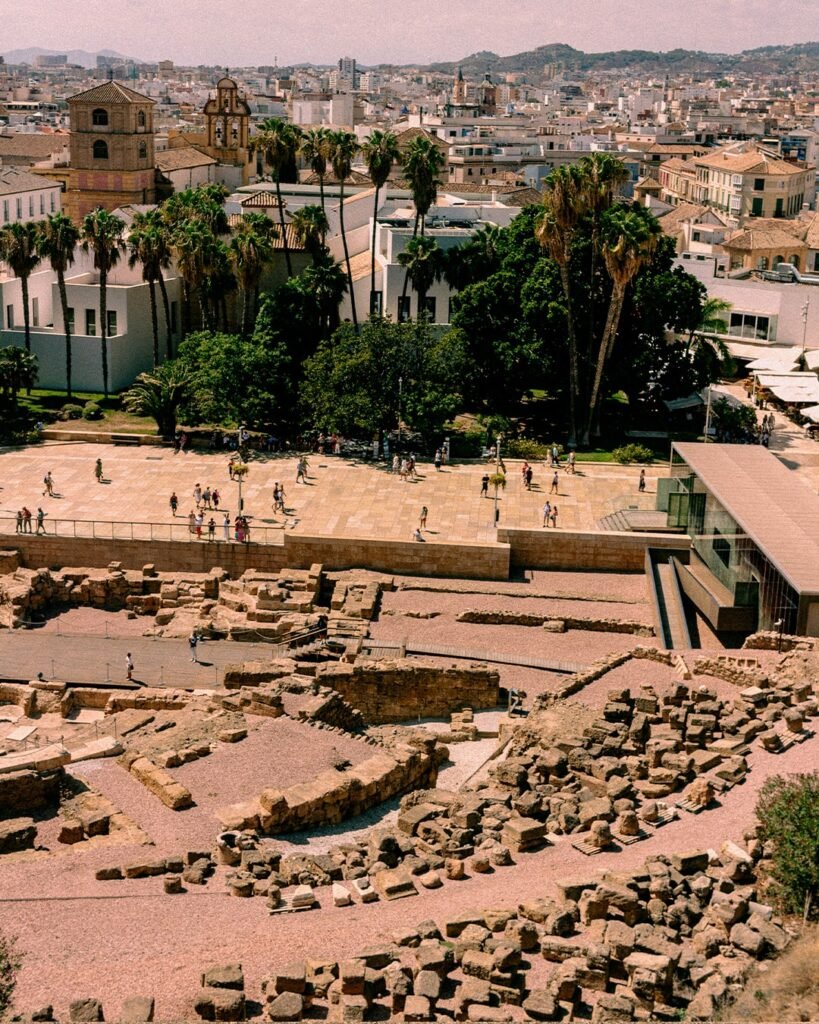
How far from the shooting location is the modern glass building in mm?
36781

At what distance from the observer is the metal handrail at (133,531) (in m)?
45.2

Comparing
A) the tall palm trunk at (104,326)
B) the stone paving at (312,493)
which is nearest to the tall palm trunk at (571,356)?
the stone paving at (312,493)

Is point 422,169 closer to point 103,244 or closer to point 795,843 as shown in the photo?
point 103,244

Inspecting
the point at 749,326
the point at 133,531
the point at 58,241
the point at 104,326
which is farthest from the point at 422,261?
the point at 133,531

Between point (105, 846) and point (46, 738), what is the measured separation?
26.1 feet

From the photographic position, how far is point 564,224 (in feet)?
178

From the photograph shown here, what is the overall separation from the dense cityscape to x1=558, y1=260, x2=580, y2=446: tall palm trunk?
18cm

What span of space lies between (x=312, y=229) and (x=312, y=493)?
56.9ft

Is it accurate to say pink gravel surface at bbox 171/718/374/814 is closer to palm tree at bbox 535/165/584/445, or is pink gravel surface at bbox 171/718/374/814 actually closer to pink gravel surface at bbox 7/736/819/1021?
pink gravel surface at bbox 7/736/819/1021

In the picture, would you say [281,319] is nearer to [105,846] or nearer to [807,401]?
[807,401]

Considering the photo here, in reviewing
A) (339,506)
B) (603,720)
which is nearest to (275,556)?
(339,506)

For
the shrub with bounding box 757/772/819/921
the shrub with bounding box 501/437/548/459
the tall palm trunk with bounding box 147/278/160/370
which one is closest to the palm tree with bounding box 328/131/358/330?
the tall palm trunk with bounding box 147/278/160/370

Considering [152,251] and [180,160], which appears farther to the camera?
[180,160]

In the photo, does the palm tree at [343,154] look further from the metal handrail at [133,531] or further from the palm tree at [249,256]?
the metal handrail at [133,531]
